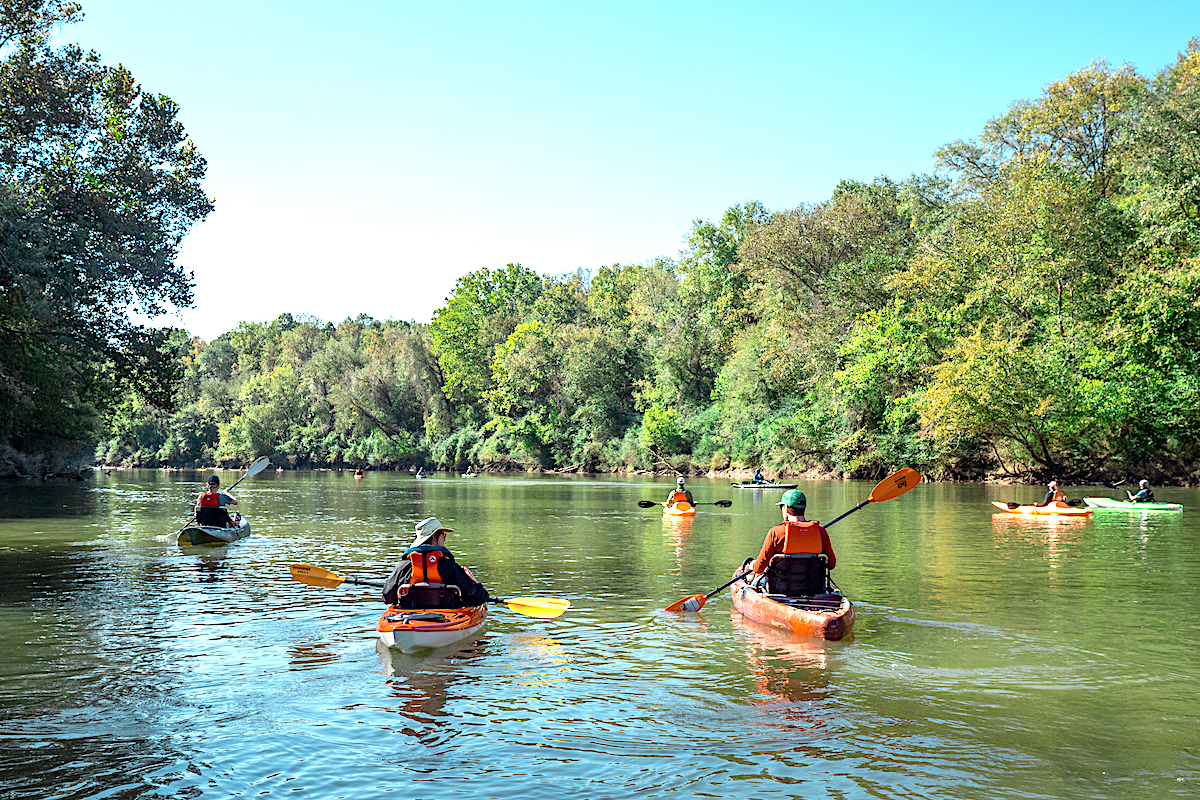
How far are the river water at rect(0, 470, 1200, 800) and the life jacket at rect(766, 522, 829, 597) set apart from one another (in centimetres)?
69

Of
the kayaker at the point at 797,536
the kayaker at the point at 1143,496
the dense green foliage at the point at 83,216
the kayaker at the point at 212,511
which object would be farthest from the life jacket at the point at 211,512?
the kayaker at the point at 1143,496

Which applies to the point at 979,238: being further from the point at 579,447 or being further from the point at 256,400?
the point at 256,400

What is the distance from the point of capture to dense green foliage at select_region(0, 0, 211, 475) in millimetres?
26609

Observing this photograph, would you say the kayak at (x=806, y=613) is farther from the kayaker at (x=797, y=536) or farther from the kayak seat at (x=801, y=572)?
the kayaker at (x=797, y=536)

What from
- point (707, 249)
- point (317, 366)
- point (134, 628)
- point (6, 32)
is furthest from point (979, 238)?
point (317, 366)

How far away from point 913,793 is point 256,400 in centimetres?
11385

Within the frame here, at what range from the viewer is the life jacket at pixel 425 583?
10.8m

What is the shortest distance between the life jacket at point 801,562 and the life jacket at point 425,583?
4241mm

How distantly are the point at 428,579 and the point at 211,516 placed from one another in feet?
41.6

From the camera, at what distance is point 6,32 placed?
28.2 metres

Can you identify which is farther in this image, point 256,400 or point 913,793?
point 256,400

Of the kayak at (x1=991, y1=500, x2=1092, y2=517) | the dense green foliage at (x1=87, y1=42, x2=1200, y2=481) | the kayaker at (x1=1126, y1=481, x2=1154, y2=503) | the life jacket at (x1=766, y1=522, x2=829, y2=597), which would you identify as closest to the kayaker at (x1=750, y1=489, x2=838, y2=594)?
the life jacket at (x1=766, y1=522, x2=829, y2=597)

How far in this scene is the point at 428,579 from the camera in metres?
10.9

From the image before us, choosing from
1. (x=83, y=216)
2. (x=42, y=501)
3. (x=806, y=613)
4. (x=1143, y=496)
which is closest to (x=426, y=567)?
(x=806, y=613)
